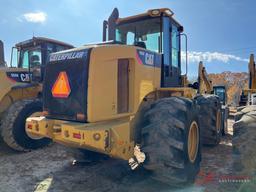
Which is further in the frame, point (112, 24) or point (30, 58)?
point (30, 58)

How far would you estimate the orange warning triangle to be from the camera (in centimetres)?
481

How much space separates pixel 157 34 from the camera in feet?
19.6

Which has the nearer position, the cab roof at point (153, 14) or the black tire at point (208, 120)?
the cab roof at point (153, 14)

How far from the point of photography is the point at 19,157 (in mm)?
6988

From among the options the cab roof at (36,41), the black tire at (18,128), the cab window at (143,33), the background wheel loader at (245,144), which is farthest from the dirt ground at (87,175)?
the cab roof at (36,41)

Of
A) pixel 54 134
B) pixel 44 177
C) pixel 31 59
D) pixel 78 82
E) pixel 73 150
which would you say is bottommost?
pixel 44 177

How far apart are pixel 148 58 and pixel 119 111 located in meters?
1.11

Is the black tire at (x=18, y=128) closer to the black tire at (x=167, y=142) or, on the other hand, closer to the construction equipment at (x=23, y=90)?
the construction equipment at (x=23, y=90)

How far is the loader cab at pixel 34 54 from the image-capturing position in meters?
8.26

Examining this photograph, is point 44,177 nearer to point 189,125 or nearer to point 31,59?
point 189,125

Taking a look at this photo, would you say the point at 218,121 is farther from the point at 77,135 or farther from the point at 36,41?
the point at 36,41

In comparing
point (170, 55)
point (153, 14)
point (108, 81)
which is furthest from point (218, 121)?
point (108, 81)

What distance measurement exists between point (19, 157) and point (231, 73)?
1503 inches

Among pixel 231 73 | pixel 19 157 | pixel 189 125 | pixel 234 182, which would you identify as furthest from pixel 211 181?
pixel 231 73
